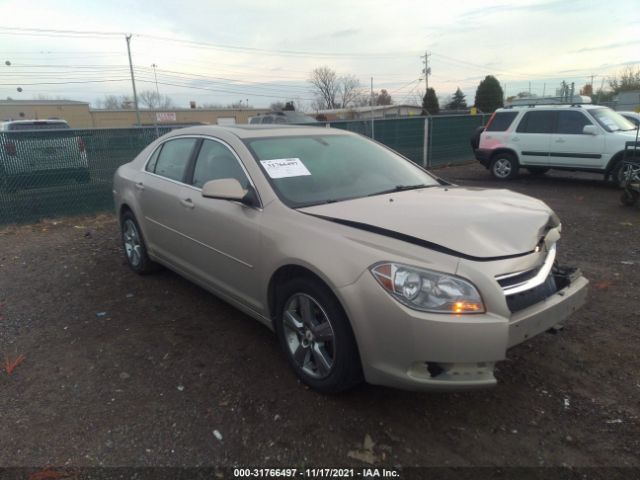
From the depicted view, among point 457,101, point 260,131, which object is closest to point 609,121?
point 260,131

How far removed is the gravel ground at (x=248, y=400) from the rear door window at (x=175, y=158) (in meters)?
1.21

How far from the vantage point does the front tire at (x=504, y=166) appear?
37.8 ft

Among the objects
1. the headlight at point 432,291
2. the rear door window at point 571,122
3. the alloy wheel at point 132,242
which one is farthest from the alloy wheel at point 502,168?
the headlight at point 432,291

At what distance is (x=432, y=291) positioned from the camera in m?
2.32

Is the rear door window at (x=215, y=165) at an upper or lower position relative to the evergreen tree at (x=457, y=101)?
lower

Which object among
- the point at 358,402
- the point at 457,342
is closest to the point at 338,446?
the point at 358,402

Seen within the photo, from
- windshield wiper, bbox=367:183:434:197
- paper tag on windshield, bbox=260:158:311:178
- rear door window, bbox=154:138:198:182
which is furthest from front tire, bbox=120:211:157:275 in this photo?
windshield wiper, bbox=367:183:434:197

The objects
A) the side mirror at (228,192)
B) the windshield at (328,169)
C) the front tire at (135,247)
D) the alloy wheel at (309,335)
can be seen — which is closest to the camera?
the alloy wheel at (309,335)

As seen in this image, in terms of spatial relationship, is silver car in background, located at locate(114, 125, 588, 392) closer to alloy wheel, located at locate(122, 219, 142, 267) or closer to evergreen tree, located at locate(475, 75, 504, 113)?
alloy wheel, located at locate(122, 219, 142, 267)

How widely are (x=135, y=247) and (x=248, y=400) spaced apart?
285 cm

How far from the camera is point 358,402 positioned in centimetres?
281

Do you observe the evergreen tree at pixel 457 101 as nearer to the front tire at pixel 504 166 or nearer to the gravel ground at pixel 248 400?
the front tire at pixel 504 166

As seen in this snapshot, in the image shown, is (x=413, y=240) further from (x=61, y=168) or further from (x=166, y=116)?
(x=166, y=116)

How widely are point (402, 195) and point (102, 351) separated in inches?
101
